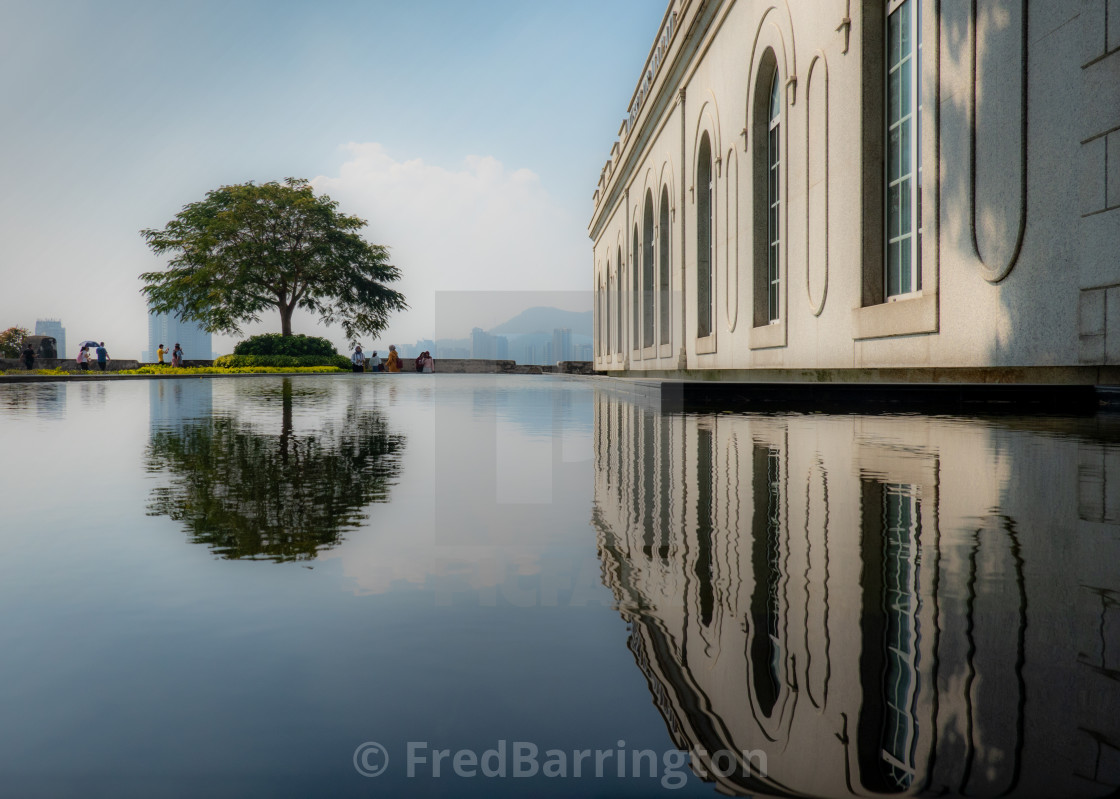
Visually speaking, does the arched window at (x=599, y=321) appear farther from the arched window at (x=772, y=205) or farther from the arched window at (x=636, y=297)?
the arched window at (x=772, y=205)

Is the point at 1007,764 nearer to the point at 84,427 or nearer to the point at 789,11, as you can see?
the point at 84,427

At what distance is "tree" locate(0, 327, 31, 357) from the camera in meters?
53.8

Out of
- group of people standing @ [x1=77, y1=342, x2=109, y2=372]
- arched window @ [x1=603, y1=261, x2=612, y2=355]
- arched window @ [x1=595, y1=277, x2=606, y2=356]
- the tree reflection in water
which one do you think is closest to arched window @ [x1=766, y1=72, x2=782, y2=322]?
the tree reflection in water

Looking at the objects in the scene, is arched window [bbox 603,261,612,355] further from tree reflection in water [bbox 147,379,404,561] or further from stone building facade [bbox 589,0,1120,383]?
tree reflection in water [bbox 147,379,404,561]

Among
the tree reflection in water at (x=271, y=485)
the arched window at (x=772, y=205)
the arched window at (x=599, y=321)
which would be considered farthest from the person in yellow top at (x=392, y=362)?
the tree reflection in water at (x=271, y=485)

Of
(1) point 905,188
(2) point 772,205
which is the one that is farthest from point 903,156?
(2) point 772,205

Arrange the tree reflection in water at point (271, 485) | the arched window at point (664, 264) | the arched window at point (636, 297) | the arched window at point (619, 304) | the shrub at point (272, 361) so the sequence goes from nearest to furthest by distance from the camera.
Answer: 1. the tree reflection in water at point (271, 485)
2. the arched window at point (664, 264)
3. the arched window at point (636, 297)
4. the arched window at point (619, 304)
5. the shrub at point (272, 361)

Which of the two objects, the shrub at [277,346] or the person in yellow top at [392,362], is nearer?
the shrub at [277,346]

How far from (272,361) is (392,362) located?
9802mm

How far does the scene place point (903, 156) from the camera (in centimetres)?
882

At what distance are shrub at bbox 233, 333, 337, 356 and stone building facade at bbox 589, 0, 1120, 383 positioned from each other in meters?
30.4

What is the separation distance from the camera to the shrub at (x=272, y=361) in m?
39.6

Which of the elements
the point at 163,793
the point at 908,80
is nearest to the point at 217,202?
the point at 908,80

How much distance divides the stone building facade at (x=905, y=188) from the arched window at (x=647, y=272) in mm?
7300
